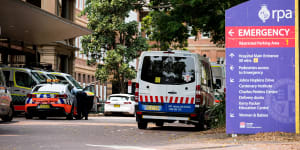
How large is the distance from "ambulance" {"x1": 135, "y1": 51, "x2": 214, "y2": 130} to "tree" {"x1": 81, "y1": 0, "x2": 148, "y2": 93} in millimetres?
26756

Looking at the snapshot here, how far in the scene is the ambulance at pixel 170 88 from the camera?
67.1 feet

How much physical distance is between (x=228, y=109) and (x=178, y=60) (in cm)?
544

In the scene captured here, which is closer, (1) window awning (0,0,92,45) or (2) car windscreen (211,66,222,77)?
(1) window awning (0,0,92,45)

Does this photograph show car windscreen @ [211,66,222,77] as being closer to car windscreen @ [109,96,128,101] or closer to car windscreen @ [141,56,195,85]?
car windscreen @ [109,96,128,101]

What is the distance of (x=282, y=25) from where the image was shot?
14.9 metres

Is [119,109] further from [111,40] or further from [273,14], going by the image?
[273,14]

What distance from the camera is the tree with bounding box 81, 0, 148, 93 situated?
1907 inches

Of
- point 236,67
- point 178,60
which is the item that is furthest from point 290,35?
point 178,60

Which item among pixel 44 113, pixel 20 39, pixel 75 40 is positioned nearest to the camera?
pixel 44 113

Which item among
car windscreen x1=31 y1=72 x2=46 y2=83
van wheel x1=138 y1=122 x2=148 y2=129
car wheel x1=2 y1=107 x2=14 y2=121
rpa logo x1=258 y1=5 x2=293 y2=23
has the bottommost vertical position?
van wheel x1=138 y1=122 x2=148 y2=129

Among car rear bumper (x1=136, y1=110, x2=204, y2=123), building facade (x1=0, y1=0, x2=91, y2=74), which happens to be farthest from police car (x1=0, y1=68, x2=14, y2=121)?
building facade (x1=0, y1=0, x2=91, y2=74)

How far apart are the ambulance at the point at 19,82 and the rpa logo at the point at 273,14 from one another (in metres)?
15.7

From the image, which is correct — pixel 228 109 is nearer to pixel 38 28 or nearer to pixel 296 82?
pixel 296 82

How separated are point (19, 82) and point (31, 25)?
30.0 feet
